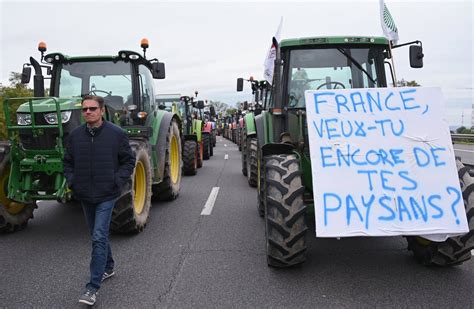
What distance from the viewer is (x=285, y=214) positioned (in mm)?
3926

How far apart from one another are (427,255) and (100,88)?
532 centimetres

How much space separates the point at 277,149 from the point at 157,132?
325 cm

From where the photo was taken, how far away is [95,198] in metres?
3.73

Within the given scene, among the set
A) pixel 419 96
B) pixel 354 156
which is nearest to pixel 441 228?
pixel 354 156

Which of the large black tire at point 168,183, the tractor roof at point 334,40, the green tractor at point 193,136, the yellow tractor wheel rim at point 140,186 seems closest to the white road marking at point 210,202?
the large black tire at point 168,183

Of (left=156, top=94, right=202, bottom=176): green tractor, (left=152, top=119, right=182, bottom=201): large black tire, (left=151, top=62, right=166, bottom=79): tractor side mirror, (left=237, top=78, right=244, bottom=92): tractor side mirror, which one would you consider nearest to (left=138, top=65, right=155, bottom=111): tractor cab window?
(left=151, top=62, right=166, bottom=79): tractor side mirror

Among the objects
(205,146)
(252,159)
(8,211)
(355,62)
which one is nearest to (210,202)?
(252,159)

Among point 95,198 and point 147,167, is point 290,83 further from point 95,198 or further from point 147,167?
point 95,198

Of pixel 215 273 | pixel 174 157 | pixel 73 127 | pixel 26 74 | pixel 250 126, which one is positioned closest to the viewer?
pixel 215 273

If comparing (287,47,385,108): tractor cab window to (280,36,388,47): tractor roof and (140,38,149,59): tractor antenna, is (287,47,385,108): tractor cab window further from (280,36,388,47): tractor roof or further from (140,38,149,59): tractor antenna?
(140,38,149,59): tractor antenna

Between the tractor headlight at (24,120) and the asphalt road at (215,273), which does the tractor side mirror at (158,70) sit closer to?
the tractor headlight at (24,120)

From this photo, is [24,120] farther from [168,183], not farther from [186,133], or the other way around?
[186,133]

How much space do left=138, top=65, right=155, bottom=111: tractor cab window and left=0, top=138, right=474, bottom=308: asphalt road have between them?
7.34 ft

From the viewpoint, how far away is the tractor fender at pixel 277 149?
15.5ft
